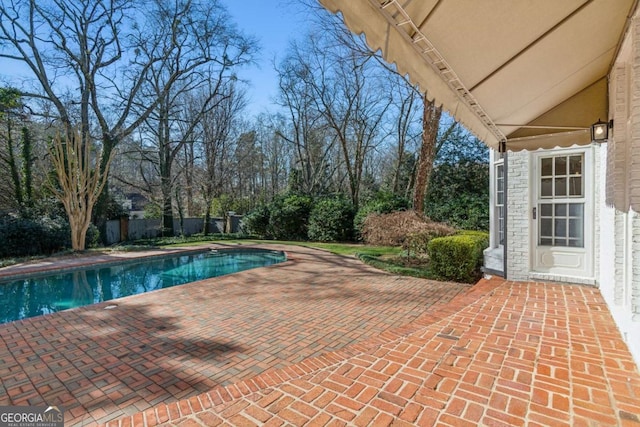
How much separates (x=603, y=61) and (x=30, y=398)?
719 centimetres

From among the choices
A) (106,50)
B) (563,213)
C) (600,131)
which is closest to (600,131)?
(600,131)

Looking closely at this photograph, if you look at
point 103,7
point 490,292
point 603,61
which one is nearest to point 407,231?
point 490,292

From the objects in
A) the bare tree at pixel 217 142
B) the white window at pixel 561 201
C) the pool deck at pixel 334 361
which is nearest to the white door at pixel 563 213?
the white window at pixel 561 201

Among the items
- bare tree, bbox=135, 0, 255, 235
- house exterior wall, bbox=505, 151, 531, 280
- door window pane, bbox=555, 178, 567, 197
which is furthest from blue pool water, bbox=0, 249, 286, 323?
door window pane, bbox=555, 178, 567, 197

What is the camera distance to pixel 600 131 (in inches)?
159

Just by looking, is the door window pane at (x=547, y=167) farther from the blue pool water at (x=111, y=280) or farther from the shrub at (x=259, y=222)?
the shrub at (x=259, y=222)

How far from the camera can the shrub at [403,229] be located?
9.96m

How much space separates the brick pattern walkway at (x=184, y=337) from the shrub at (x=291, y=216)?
1059 centimetres

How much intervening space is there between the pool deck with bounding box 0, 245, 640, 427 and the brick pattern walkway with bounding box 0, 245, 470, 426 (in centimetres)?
3

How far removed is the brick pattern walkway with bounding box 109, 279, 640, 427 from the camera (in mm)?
2264

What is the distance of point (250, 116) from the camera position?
998 inches

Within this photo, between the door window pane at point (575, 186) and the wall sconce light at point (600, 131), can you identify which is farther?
the door window pane at point (575, 186)

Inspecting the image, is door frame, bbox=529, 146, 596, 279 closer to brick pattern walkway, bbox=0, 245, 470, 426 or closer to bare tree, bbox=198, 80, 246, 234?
brick pattern walkway, bbox=0, 245, 470, 426

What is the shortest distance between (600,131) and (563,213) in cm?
233
